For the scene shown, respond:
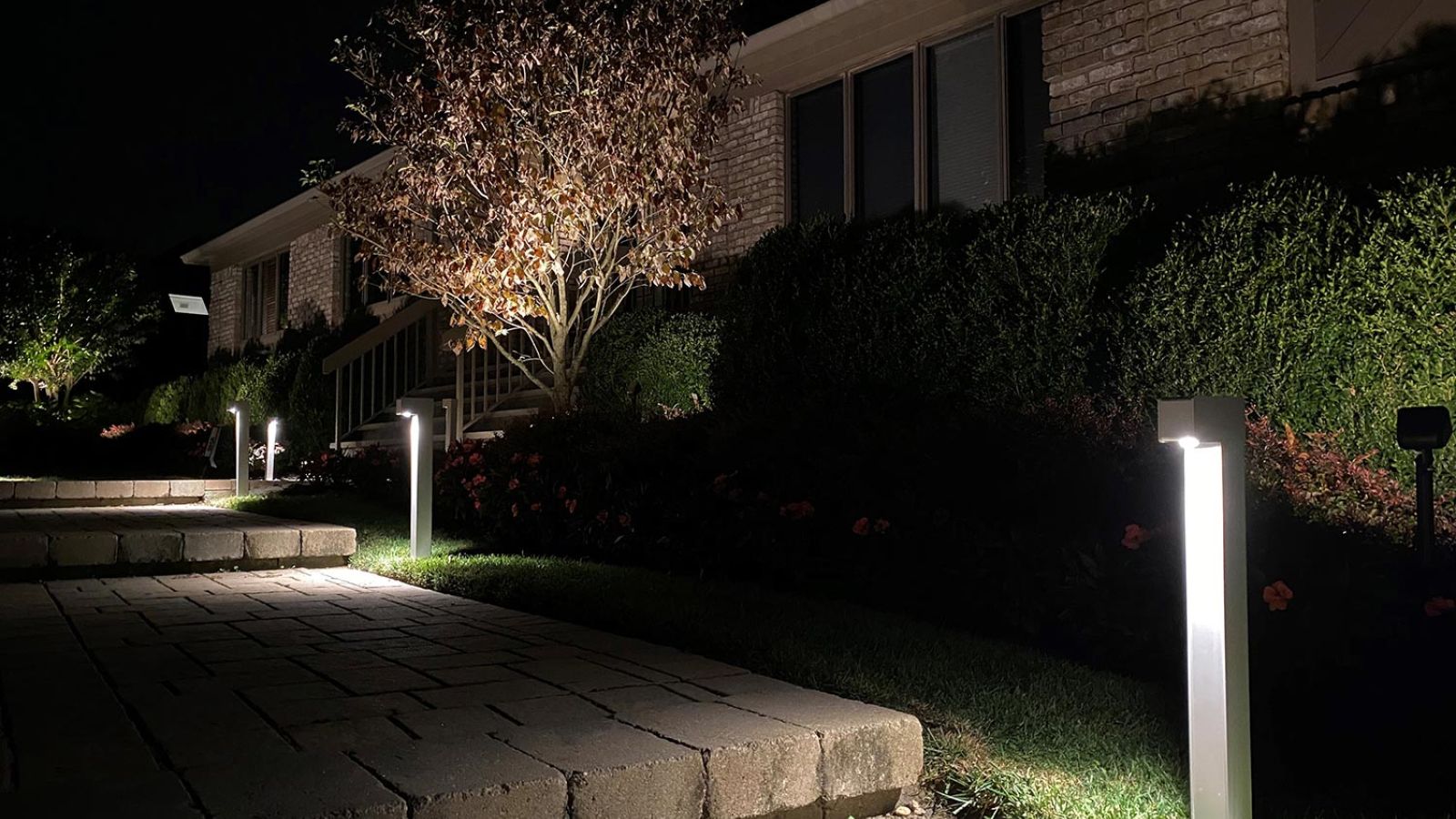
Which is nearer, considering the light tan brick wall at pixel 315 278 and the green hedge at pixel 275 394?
the green hedge at pixel 275 394

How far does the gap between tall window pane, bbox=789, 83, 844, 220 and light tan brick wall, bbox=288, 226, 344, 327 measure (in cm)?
911

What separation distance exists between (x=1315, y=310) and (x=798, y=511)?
3038mm

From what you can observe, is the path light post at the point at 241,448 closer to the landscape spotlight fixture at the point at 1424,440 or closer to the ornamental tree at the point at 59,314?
the landscape spotlight fixture at the point at 1424,440

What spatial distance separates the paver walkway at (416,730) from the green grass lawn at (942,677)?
0.80ft

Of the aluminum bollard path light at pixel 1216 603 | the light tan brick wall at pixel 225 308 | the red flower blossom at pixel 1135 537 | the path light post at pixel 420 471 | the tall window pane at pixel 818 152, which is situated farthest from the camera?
the light tan brick wall at pixel 225 308

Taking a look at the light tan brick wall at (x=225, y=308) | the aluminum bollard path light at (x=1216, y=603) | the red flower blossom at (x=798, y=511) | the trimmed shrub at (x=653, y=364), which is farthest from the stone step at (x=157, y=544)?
the light tan brick wall at (x=225, y=308)

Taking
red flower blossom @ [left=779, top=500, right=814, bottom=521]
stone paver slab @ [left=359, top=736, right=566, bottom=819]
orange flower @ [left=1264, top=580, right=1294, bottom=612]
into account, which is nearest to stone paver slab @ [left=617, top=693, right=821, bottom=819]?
stone paver slab @ [left=359, top=736, right=566, bottom=819]

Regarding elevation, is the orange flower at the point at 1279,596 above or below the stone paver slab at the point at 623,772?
above

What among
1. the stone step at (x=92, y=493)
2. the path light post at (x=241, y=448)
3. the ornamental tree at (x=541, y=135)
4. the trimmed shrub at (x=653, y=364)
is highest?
the ornamental tree at (x=541, y=135)

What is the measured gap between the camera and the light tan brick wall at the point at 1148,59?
25.0 ft

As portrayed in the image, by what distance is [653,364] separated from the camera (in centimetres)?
991

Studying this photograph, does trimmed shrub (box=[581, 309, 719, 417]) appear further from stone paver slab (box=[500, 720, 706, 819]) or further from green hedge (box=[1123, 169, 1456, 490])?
stone paver slab (box=[500, 720, 706, 819])

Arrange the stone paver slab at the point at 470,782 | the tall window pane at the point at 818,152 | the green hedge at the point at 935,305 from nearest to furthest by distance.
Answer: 1. the stone paver slab at the point at 470,782
2. the green hedge at the point at 935,305
3. the tall window pane at the point at 818,152

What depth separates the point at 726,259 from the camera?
11234 mm
